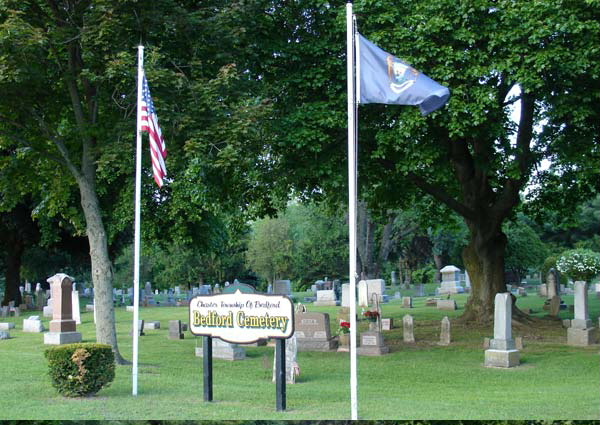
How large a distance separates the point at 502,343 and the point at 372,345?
3.71 m

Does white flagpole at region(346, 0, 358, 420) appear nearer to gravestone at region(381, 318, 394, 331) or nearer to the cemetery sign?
the cemetery sign

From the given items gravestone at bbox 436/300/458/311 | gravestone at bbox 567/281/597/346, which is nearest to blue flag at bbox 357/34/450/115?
gravestone at bbox 567/281/597/346

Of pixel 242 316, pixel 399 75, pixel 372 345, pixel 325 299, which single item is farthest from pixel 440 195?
pixel 325 299

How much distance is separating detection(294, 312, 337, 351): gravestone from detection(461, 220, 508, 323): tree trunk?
239 inches

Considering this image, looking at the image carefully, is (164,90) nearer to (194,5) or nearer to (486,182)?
(194,5)

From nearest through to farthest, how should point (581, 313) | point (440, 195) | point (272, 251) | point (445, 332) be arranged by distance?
point (581, 313)
point (445, 332)
point (440, 195)
point (272, 251)

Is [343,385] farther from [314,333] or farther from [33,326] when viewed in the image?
[33,326]

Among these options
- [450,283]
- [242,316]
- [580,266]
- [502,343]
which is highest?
[580,266]

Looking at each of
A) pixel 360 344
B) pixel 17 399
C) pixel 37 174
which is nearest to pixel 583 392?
pixel 360 344

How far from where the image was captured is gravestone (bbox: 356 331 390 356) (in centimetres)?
1822

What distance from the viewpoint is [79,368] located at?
1145 centimetres

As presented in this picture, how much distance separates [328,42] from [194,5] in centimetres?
376

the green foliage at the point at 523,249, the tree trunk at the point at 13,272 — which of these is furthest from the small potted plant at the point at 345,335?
→ the green foliage at the point at 523,249

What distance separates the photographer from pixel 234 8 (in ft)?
55.8
